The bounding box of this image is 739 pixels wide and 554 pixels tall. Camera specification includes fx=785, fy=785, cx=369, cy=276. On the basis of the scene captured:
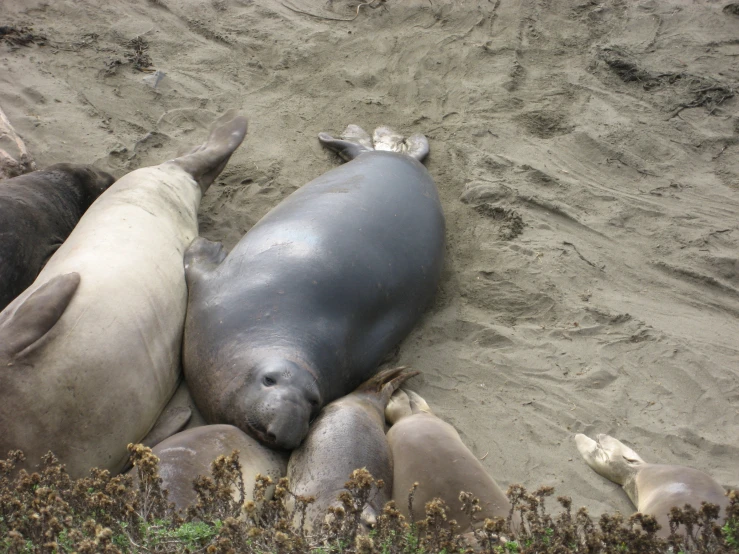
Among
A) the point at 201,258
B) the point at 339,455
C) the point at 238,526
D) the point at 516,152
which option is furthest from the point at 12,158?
the point at 238,526

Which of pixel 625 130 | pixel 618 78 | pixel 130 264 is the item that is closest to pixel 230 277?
pixel 130 264

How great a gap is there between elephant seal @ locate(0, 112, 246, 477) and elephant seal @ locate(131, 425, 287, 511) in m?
0.32

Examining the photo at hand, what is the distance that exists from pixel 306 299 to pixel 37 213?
6.14ft

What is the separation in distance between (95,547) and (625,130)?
17.4ft

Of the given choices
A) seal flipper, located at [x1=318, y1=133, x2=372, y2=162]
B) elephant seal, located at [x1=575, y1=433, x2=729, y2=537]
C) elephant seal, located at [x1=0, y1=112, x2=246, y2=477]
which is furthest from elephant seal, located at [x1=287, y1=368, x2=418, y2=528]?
seal flipper, located at [x1=318, y1=133, x2=372, y2=162]

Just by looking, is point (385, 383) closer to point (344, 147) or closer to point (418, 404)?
point (418, 404)

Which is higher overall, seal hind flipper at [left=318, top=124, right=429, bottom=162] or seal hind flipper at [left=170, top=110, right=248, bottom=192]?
seal hind flipper at [left=170, top=110, right=248, bottom=192]

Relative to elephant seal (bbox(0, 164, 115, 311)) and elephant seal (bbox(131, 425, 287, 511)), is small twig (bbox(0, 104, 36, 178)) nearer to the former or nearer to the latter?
elephant seal (bbox(0, 164, 115, 311))

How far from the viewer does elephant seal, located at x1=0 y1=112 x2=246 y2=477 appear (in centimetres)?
349

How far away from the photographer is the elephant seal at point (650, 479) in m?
3.48

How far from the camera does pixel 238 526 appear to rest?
95.4 inches

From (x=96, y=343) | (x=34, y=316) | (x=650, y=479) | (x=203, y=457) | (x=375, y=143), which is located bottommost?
(x=650, y=479)

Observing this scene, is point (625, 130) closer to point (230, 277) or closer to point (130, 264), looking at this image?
point (230, 277)

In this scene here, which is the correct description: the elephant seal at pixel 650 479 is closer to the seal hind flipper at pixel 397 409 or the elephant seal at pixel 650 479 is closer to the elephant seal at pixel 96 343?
the seal hind flipper at pixel 397 409
